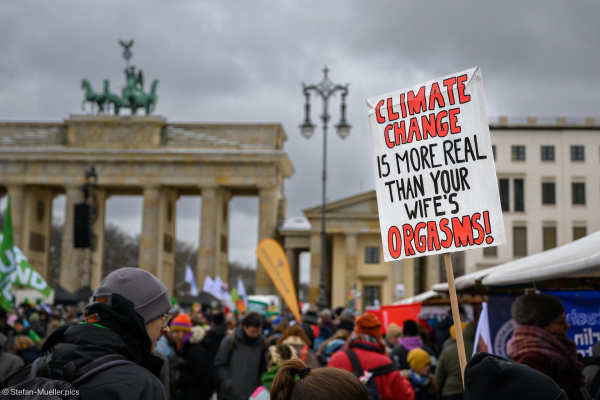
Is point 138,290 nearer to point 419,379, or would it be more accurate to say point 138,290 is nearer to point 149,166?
point 419,379

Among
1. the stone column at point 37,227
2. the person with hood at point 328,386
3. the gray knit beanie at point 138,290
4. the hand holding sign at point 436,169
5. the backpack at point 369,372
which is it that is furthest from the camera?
the stone column at point 37,227

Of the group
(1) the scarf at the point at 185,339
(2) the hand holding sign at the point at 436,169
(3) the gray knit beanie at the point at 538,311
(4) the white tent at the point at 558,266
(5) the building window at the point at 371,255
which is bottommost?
(1) the scarf at the point at 185,339

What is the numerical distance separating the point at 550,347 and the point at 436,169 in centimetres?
154

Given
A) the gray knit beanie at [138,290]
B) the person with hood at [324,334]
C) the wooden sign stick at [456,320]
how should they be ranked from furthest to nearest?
the person with hood at [324,334], the wooden sign stick at [456,320], the gray knit beanie at [138,290]

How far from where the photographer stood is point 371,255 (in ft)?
196

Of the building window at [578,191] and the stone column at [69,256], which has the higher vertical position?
the building window at [578,191]

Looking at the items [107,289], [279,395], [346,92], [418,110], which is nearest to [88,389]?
[107,289]

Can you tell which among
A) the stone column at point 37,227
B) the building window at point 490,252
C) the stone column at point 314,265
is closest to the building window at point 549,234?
the building window at point 490,252

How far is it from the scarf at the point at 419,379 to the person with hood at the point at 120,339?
604cm

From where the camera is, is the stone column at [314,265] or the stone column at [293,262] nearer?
the stone column at [314,265]

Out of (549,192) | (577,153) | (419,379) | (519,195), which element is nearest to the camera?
(419,379)

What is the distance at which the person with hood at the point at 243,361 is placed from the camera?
26.8ft

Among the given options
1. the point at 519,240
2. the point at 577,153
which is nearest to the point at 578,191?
the point at 577,153

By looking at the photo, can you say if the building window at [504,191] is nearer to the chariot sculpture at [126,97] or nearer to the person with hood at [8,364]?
the chariot sculpture at [126,97]
